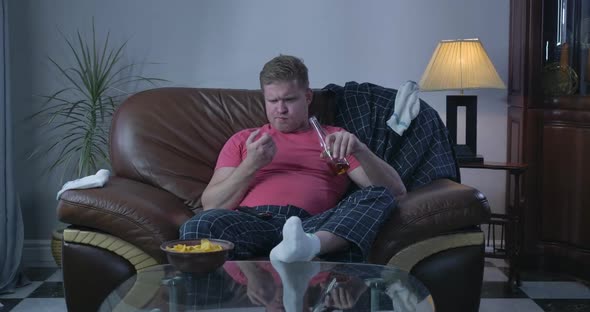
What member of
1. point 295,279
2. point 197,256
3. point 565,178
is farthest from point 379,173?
point 565,178

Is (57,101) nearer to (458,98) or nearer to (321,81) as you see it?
(321,81)

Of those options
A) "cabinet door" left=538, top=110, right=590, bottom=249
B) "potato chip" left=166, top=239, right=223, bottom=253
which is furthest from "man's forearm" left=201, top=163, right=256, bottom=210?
"cabinet door" left=538, top=110, right=590, bottom=249

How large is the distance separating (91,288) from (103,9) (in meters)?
1.72

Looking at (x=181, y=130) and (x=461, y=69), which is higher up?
(x=461, y=69)

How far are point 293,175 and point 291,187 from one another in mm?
64

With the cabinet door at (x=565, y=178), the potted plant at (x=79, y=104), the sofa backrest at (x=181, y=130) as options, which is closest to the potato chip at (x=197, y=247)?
the sofa backrest at (x=181, y=130)

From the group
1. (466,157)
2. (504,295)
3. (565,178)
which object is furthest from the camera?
(565,178)

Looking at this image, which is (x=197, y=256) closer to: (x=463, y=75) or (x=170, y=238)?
(x=170, y=238)

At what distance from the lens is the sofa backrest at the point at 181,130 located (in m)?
2.69

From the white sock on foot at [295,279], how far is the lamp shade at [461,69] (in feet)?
4.93

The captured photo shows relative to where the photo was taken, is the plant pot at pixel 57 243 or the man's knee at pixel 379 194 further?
the plant pot at pixel 57 243

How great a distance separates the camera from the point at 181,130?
9.15ft

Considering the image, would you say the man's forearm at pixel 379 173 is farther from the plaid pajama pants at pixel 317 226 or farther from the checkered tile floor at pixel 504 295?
the checkered tile floor at pixel 504 295

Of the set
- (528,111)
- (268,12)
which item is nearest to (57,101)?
(268,12)
